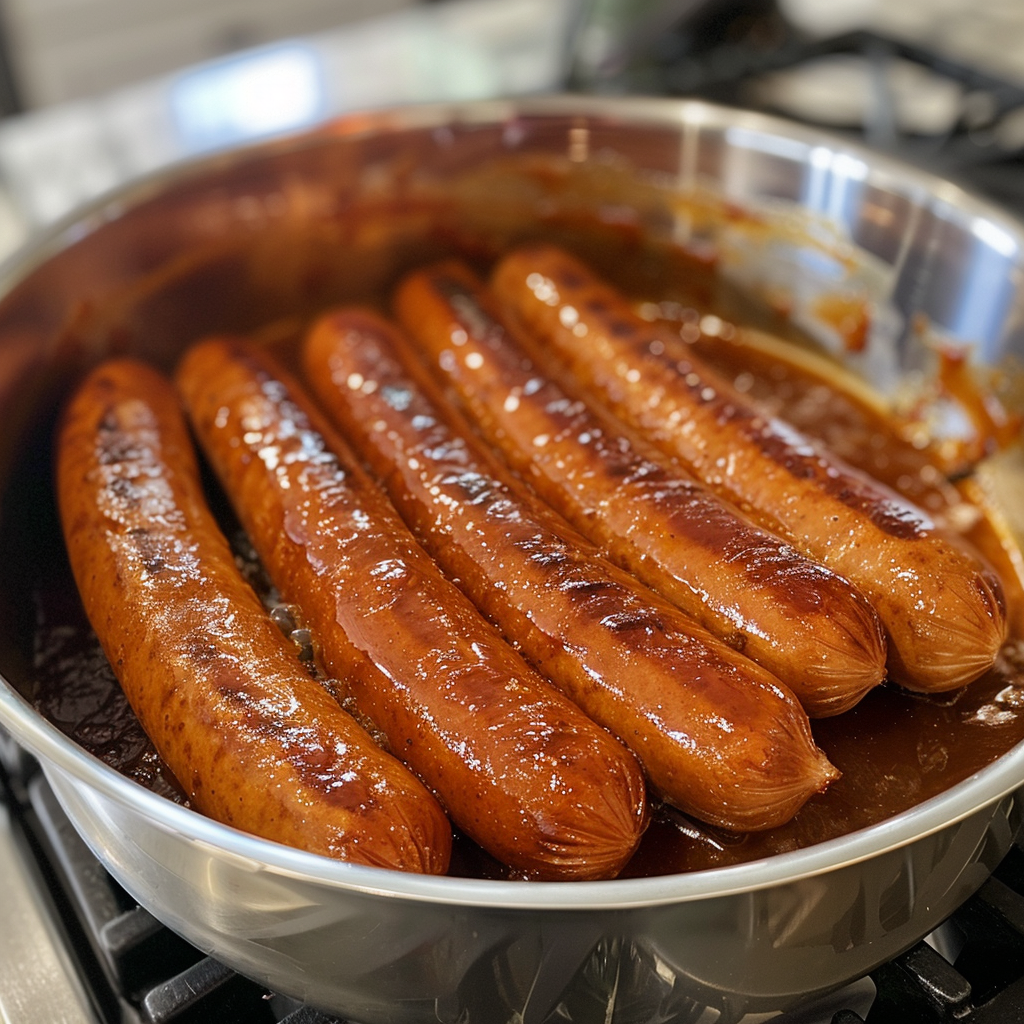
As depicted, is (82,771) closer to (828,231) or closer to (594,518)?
(594,518)

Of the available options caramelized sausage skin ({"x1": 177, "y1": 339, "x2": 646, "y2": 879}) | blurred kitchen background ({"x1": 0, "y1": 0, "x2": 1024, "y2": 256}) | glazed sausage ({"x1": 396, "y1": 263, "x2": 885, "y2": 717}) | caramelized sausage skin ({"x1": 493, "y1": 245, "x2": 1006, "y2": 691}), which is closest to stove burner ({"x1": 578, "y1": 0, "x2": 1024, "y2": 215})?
blurred kitchen background ({"x1": 0, "y1": 0, "x2": 1024, "y2": 256})

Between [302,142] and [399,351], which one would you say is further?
[302,142]

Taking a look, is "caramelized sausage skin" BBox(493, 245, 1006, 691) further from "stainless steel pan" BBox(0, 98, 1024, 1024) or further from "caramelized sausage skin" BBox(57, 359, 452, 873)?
"caramelized sausage skin" BBox(57, 359, 452, 873)

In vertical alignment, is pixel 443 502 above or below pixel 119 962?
above

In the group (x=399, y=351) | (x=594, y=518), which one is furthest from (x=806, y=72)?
(x=594, y=518)

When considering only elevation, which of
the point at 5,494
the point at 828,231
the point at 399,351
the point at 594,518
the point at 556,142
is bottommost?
the point at 594,518

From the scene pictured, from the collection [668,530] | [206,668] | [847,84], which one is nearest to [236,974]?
[206,668]
